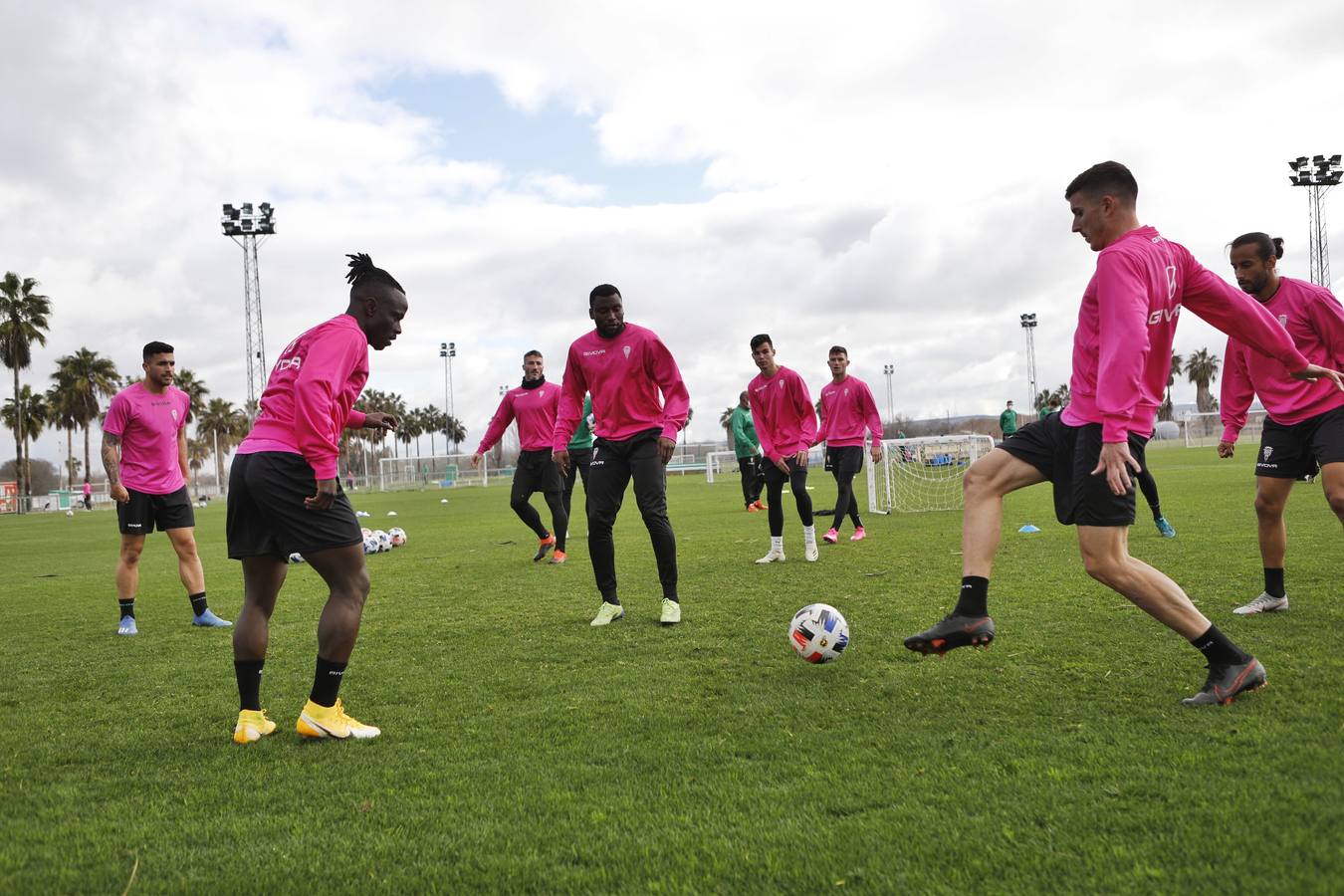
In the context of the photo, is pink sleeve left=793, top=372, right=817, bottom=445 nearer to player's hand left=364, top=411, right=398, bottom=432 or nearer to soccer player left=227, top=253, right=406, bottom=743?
player's hand left=364, top=411, right=398, bottom=432

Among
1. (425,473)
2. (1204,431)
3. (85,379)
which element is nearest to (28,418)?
(85,379)

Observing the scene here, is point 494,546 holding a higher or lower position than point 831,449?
lower

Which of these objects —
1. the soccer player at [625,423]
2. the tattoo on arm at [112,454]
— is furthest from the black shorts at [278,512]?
the tattoo on arm at [112,454]

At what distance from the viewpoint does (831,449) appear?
38.7 ft

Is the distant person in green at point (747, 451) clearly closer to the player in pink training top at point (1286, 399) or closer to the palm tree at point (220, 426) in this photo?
the player in pink training top at point (1286, 399)

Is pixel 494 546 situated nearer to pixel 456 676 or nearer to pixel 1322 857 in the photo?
pixel 456 676

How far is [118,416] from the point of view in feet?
23.0

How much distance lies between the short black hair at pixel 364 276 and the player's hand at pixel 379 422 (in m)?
0.70

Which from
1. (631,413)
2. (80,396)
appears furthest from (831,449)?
(80,396)

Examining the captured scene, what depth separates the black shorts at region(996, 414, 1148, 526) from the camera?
3.59m

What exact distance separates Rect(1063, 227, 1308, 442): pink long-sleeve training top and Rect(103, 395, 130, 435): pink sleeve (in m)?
6.72

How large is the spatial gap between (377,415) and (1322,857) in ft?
14.3

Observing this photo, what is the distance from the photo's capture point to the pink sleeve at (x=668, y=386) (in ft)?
21.0

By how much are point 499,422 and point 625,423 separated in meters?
4.37
